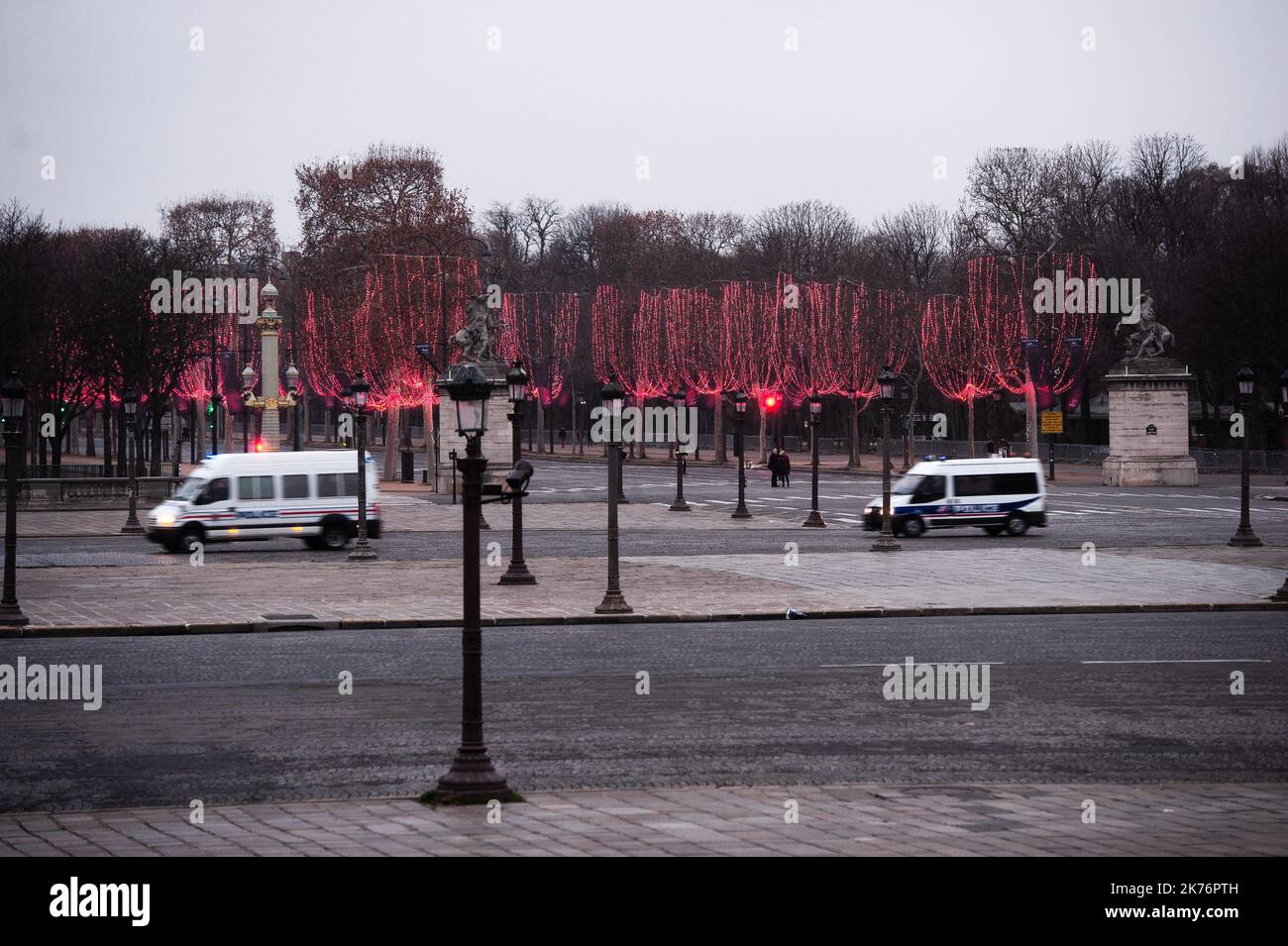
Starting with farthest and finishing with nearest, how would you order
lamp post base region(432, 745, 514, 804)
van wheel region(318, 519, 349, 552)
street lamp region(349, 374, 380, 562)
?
van wheel region(318, 519, 349, 552) < street lamp region(349, 374, 380, 562) < lamp post base region(432, 745, 514, 804)

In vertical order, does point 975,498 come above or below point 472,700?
below

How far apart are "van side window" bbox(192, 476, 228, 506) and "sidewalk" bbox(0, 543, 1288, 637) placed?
285cm

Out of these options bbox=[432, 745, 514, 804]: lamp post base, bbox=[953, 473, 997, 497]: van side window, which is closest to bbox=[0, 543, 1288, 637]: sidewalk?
bbox=[953, 473, 997, 497]: van side window

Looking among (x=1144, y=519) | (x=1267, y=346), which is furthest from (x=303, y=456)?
(x=1267, y=346)

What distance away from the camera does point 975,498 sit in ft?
137

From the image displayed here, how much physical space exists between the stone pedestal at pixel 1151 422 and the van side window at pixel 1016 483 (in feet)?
91.6

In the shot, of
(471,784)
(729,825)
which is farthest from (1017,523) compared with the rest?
(729,825)

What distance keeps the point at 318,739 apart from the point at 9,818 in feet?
10.8

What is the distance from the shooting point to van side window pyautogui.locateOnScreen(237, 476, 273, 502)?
37.3 m

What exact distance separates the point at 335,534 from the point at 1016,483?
53.4ft

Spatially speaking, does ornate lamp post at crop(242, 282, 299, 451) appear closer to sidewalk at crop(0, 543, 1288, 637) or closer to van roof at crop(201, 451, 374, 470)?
van roof at crop(201, 451, 374, 470)

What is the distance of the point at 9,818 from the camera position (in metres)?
9.80
